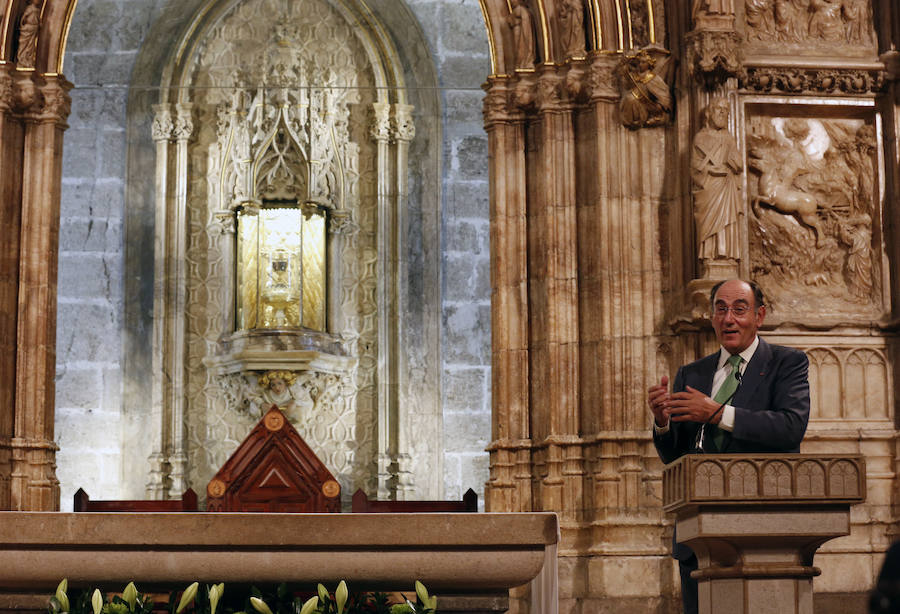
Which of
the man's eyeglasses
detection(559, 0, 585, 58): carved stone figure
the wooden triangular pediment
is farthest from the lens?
the wooden triangular pediment

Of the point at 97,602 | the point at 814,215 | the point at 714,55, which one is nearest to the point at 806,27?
the point at 714,55

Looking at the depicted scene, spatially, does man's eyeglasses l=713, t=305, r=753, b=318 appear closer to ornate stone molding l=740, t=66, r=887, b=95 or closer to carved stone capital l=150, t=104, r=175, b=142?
ornate stone molding l=740, t=66, r=887, b=95

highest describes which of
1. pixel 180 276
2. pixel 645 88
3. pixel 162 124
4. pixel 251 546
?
pixel 162 124

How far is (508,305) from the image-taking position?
1070 cm

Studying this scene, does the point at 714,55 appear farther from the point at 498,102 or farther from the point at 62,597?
the point at 62,597

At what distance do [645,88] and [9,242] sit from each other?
16.0ft

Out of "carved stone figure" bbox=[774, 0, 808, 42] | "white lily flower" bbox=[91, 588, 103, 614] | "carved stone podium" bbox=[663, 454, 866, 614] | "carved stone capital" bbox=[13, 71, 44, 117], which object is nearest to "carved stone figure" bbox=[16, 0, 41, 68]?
"carved stone capital" bbox=[13, 71, 44, 117]

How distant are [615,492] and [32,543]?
20.6 ft

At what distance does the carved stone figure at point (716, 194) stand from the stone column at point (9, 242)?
16.6ft

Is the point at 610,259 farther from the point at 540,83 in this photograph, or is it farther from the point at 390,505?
the point at 390,505

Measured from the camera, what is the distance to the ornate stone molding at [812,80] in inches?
398

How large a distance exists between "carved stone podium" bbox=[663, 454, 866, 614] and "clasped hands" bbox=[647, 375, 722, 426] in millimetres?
187

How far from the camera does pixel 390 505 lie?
10.5 metres

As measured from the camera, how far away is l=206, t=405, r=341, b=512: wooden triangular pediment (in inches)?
435
